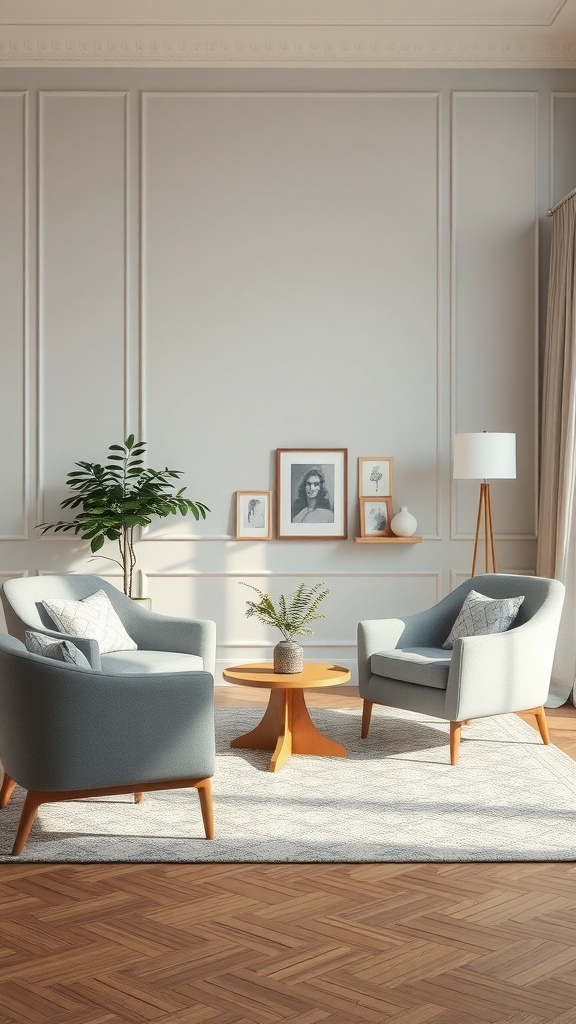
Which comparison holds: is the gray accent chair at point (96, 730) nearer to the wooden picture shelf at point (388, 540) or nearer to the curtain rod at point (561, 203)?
the wooden picture shelf at point (388, 540)

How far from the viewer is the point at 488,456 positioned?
603cm

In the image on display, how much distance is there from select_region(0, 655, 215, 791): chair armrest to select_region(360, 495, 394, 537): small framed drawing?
340 centimetres

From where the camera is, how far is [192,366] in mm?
6719

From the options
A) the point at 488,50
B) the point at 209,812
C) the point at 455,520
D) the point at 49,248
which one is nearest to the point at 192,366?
the point at 49,248

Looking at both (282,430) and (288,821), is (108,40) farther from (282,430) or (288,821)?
(288,821)

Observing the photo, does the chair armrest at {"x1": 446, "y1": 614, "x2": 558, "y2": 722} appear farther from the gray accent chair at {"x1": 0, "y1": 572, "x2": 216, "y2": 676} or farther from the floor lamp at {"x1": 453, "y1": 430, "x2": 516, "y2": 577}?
the floor lamp at {"x1": 453, "y1": 430, "x2": 516, "y2": 577}

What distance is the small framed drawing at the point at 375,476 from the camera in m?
6.71

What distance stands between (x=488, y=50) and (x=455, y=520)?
315 centimetres

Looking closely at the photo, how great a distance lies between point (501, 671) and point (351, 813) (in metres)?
1.19

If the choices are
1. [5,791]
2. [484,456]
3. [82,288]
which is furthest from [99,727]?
[82,288]

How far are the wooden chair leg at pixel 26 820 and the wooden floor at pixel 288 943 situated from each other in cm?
9

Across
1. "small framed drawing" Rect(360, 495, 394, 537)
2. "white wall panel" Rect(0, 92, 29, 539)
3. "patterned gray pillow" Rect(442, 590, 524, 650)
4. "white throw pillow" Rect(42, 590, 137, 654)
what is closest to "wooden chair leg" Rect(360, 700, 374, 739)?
"patterned gray pillow" Rect(442, 590, 524, 650)

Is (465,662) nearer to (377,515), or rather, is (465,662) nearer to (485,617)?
(485,617)

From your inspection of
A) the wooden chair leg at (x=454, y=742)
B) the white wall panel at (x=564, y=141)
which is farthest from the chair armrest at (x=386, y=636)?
the white wall panel at (x=564, y=141)
